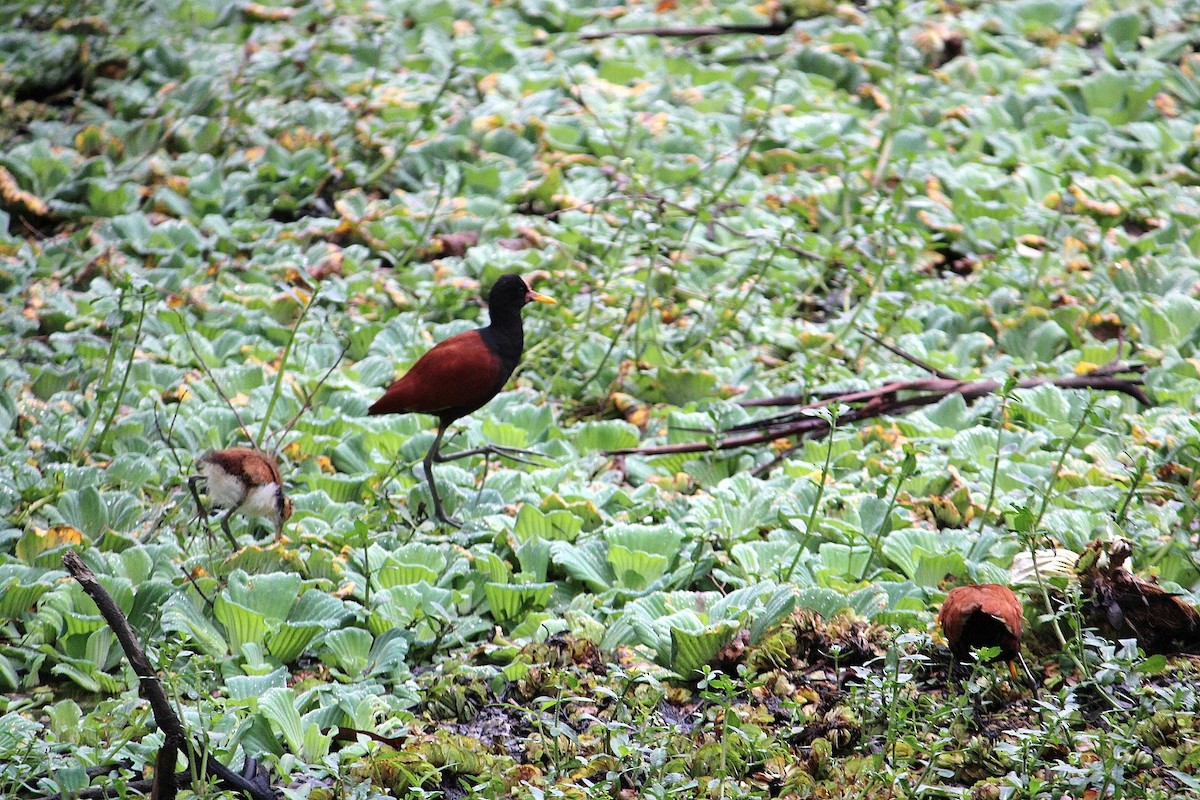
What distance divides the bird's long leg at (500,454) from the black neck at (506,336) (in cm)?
22

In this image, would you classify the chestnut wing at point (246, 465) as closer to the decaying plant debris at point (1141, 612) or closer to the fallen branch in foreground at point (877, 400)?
the fallen branch in foreground at point (877, 400)

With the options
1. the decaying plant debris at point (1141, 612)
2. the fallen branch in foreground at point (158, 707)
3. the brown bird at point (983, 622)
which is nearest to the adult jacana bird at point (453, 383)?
the fallen branch in foreground at point (158, 707)

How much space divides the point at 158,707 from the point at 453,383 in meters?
1.70

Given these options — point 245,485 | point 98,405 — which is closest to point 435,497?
point 245,485

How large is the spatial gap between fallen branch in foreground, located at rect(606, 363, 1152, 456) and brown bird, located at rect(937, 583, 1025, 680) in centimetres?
126

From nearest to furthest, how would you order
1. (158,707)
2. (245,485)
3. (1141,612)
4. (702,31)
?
(158,707)
(1141,612)
(245,485)
(702,31)

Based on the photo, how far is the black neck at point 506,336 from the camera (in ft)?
12.7

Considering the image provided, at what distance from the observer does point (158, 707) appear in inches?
84.4

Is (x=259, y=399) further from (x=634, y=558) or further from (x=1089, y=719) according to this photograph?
(x=1089, y=719)

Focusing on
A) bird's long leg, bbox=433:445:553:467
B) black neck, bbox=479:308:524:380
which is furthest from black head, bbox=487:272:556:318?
bird's long leg, bbox=433:445:553:467

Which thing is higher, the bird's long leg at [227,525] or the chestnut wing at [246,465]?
the chestnut wing at [246,465]

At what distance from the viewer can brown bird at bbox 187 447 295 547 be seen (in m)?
3.29

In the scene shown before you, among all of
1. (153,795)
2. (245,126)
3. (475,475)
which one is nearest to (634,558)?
(475,475)

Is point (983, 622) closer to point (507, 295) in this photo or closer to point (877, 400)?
point (877, 400)
